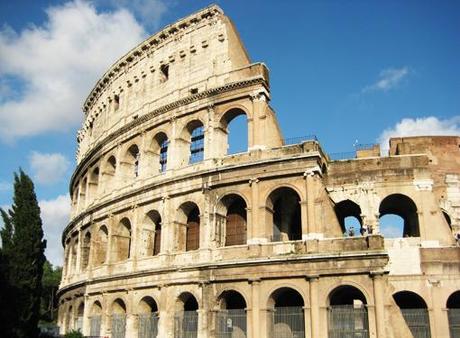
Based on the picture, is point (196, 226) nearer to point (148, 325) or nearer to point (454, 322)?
point (148, 325)

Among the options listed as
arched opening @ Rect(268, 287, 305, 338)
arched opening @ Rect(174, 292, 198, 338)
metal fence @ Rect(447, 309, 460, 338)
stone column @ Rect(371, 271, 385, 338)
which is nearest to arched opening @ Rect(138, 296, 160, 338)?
arched opening @ Rect(174, 292, 198, 338)

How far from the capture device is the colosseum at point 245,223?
1747 cm

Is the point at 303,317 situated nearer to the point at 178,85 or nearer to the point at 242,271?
the point at 242,271

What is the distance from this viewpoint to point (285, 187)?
62.0 feet

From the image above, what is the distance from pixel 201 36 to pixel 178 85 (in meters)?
2.51

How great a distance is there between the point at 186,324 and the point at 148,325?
81.1 inches

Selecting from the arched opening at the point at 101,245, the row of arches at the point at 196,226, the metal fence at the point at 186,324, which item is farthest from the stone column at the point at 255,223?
the arched opening at the point at 101,245

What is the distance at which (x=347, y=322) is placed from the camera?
54.9ft

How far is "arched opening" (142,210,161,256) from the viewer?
73.2 feet

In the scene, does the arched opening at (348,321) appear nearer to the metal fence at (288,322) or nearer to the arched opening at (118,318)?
the metal fence at (288,322)

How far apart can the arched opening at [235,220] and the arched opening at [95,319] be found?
25.7ft

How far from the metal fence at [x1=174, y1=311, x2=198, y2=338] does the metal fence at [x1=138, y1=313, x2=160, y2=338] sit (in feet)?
3.39

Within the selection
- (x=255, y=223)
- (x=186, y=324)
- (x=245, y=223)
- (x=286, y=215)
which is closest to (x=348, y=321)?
(x=255, y=223)

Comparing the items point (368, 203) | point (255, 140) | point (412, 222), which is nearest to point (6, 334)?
point (255, 140)
